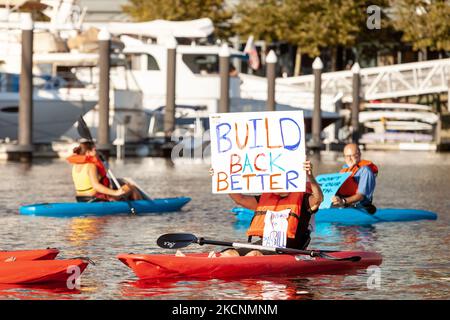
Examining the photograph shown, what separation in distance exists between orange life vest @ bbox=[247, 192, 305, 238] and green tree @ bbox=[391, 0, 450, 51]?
1676 inches

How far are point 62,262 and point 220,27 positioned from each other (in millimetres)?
48348

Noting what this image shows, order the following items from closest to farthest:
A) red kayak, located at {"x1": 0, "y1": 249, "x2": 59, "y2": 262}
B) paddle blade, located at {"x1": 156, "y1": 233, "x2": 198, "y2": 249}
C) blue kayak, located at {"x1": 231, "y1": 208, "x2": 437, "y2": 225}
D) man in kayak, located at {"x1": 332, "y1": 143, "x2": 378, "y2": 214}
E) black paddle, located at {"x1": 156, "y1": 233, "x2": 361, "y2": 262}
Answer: red kayak, located at {"x1": 0, "y1": 249, "x2": 59, "y2": 262}
black paddle, located at {"x1": 156, "y1": 233, "x2": 361, "y2": 262}
paddle blade, located at {"x1": 156, "y1": 233, "x2": 198, "y2": 249}
man in kayak, located at {"x1": 332, "y1": 143, "x2": 378, "y2": 214}
blue kayak, located at {"x1": 231, "y1": 208, "x2": 437, "y2": 225}

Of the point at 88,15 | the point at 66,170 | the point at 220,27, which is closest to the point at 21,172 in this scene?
the point at 66,170

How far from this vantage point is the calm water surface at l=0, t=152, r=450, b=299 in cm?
1490

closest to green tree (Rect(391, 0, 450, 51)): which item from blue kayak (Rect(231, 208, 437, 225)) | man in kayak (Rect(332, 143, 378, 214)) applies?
blue kayak (Rect(231, 208, 437, 225))

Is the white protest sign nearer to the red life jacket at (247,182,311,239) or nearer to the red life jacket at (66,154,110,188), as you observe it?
the red life jacket at (247,182,311,239)

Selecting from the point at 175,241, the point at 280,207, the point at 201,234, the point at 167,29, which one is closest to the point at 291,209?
the point at 280,207

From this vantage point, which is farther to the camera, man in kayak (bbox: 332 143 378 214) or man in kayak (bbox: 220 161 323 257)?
man in kayak (bbox: 332 143 378 214)

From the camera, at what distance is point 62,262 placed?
49.1ft

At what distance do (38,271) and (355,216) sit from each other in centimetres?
808

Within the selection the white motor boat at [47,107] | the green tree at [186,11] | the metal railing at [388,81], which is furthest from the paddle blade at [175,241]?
the green tree at [186,11]

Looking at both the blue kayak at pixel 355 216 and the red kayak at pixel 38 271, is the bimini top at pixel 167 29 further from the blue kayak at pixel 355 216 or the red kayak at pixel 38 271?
the red kayak at pixel 38 271

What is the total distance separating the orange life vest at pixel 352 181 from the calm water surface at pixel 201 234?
53 centimetres
